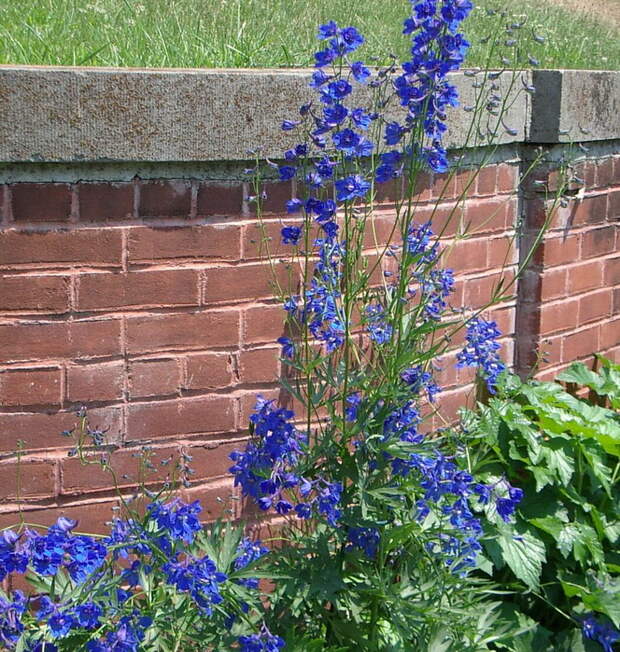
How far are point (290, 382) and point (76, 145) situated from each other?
0.91m

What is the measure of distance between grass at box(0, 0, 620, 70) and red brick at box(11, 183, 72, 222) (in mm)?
587

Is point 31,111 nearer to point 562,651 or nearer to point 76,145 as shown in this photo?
point 76,145

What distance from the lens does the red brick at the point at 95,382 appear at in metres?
2.43

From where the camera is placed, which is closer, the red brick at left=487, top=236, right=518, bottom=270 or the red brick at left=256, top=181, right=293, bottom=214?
the red brick at left=256, top=181, right=293, bottom=214

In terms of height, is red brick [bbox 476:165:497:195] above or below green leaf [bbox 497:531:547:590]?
above

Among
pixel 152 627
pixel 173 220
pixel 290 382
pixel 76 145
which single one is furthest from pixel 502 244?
pixel 152 627

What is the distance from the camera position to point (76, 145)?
231 centimetres

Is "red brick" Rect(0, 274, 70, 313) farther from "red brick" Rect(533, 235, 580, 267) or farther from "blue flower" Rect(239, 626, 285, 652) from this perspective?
"red brick" Rect(533, 235, 580, 267)

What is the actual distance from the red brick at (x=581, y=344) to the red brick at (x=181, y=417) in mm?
1502

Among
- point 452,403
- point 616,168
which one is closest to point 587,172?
point 616,168

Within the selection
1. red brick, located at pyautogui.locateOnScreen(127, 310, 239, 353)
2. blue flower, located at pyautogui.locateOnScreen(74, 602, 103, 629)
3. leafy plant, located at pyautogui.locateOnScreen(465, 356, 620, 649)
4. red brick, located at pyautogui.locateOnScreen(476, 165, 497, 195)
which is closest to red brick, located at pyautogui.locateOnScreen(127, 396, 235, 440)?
red brick, located at pyautogui.locateOnScreen(127, 310, 239, 353)

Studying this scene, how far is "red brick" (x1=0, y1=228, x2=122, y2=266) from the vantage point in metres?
2.31

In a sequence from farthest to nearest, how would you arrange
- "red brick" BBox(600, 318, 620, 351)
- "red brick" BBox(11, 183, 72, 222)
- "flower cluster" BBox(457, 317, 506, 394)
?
"red brick" BBox(600, 318, 620, 351), "flower cluster" BBox(457, 317, 506, 394), "red brick" BBox(11, 183, 72, 222)

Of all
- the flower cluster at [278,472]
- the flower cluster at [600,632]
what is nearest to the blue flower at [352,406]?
the flower cluster at [278,472]
